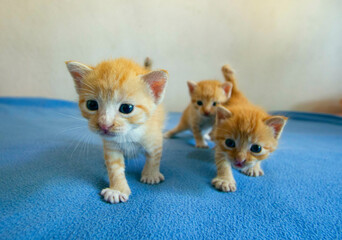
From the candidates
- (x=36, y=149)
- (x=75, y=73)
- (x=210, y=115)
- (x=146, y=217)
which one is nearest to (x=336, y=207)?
(x=146, y=217)

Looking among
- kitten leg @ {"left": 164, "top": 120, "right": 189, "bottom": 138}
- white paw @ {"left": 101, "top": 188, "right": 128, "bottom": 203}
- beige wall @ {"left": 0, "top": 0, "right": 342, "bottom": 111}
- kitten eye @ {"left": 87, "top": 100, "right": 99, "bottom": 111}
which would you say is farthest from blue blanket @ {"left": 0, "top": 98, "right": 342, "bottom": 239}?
beige wall @ {"left": 0, "top": 0, "right": 342, "bottom": 111}

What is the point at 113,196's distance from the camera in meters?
0.85

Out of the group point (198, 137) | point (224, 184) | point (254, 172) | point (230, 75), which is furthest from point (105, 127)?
point (230, 75)

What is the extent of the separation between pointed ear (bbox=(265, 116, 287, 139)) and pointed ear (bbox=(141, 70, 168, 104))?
56 centimetres

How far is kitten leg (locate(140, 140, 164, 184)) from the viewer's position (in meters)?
1.04

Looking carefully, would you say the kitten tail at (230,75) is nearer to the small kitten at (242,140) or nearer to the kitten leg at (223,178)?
the small kitten at (242,140)

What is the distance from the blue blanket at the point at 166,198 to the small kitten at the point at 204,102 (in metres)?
0.33

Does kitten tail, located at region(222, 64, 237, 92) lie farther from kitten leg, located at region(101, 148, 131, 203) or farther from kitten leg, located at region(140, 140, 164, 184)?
kitten leg, located at region(101, 148, 131, 203)

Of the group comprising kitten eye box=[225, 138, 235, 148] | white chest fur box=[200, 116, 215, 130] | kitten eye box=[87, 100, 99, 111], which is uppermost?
kitten eye box=[87, 100, 99, 111]

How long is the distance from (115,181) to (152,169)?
209 millimetres

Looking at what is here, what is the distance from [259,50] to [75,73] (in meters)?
2.87

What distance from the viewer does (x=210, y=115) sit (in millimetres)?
1747

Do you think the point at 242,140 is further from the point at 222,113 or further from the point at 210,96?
the point at 210,96

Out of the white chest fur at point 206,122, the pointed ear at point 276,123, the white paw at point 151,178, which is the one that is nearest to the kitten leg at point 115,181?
the white paw at point 151,178
